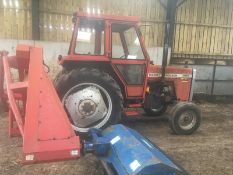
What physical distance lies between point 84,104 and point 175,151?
1472 millimetres

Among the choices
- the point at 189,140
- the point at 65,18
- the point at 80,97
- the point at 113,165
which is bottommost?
the point at 189,140

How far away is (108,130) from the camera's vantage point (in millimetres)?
3432

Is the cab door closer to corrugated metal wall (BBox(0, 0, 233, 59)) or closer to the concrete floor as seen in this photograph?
the concrete floor

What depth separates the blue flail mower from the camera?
8.00ft

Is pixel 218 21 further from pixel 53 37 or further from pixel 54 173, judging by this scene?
pixel 54 173

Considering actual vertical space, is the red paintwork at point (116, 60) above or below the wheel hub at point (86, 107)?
above

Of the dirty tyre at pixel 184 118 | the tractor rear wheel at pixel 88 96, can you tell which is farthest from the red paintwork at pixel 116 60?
the dirty tyre at pixel 184 118

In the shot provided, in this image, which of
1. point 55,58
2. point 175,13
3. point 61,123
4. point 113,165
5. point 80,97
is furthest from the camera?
point 175,13

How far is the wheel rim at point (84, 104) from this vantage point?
445cm

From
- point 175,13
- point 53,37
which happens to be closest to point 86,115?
point 53,37

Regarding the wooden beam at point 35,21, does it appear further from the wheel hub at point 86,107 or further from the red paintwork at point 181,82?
the wheel hub at point 86,107

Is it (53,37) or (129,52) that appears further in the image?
(53,37)

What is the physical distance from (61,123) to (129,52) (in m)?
2.88

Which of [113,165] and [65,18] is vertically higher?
[65,18]
